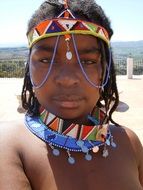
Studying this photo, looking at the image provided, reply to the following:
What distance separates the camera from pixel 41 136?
1.53 metres

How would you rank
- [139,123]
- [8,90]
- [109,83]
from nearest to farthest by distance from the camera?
[109,83] < [139,123] < [8,90]

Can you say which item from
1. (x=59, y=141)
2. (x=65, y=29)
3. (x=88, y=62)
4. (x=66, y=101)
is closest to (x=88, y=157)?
(x=59, y=141)

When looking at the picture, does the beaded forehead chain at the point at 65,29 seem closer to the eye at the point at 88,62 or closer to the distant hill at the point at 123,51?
the eye at the point at 88,62

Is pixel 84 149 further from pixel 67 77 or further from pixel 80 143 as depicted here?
pixel 67 77

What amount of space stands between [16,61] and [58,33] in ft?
73.6

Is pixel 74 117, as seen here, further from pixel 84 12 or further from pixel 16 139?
pixel 84 12

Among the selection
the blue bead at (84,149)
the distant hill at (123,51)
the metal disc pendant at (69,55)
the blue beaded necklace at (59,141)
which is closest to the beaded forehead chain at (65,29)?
the metal disc pendant at (69,55)

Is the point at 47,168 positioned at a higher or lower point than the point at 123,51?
higher

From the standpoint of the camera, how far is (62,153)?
1531mm

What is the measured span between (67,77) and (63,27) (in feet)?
0.70

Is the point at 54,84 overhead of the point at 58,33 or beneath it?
beneath

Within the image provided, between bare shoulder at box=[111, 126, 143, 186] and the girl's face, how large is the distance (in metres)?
0.29

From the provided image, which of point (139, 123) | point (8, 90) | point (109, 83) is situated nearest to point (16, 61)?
point (8, 90)

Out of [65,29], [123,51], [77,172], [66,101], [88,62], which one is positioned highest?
[65,29]
